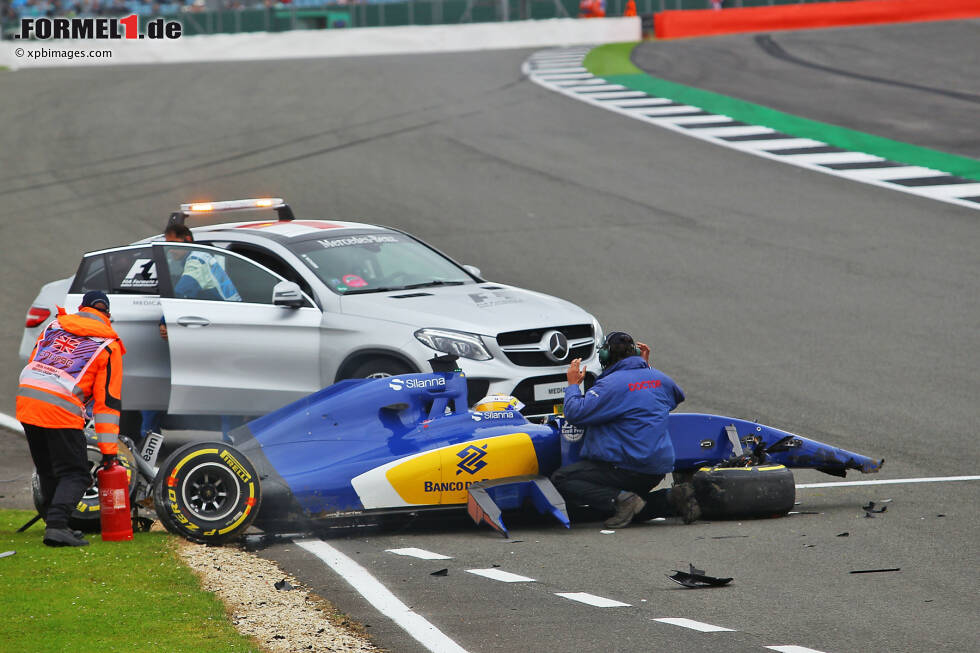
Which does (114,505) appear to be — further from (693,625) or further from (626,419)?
(693,625)

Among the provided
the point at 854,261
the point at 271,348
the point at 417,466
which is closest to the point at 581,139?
Answer: the point at 854,261

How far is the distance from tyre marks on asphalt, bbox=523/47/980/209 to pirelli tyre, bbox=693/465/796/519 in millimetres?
13121

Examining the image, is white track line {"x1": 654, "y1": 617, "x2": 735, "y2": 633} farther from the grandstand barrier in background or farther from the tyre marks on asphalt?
the grandstand barrier in background

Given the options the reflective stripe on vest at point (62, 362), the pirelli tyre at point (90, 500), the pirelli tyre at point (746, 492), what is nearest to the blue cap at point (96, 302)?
the reflective stripe on vest at point (62, 362)

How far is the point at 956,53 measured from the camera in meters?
34.1

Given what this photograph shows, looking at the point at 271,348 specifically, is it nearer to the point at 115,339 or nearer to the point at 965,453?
the point at 115,339

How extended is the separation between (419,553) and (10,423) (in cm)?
610

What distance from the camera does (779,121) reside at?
89.8 ft

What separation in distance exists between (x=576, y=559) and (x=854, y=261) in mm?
10960

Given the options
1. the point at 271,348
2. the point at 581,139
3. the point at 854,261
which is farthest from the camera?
the point at 581,139

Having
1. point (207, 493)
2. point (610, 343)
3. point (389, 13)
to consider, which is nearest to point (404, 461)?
point (207, 493)

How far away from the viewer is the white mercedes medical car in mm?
10336

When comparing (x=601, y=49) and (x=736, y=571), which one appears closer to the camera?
(x=736, y=571)

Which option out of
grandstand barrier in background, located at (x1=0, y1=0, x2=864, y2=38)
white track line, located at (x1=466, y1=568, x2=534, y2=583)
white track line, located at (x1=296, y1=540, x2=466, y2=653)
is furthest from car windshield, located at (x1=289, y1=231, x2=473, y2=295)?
grandstand barrier in background, located at (x1=0, y1=0, x2=864, y2=38)
